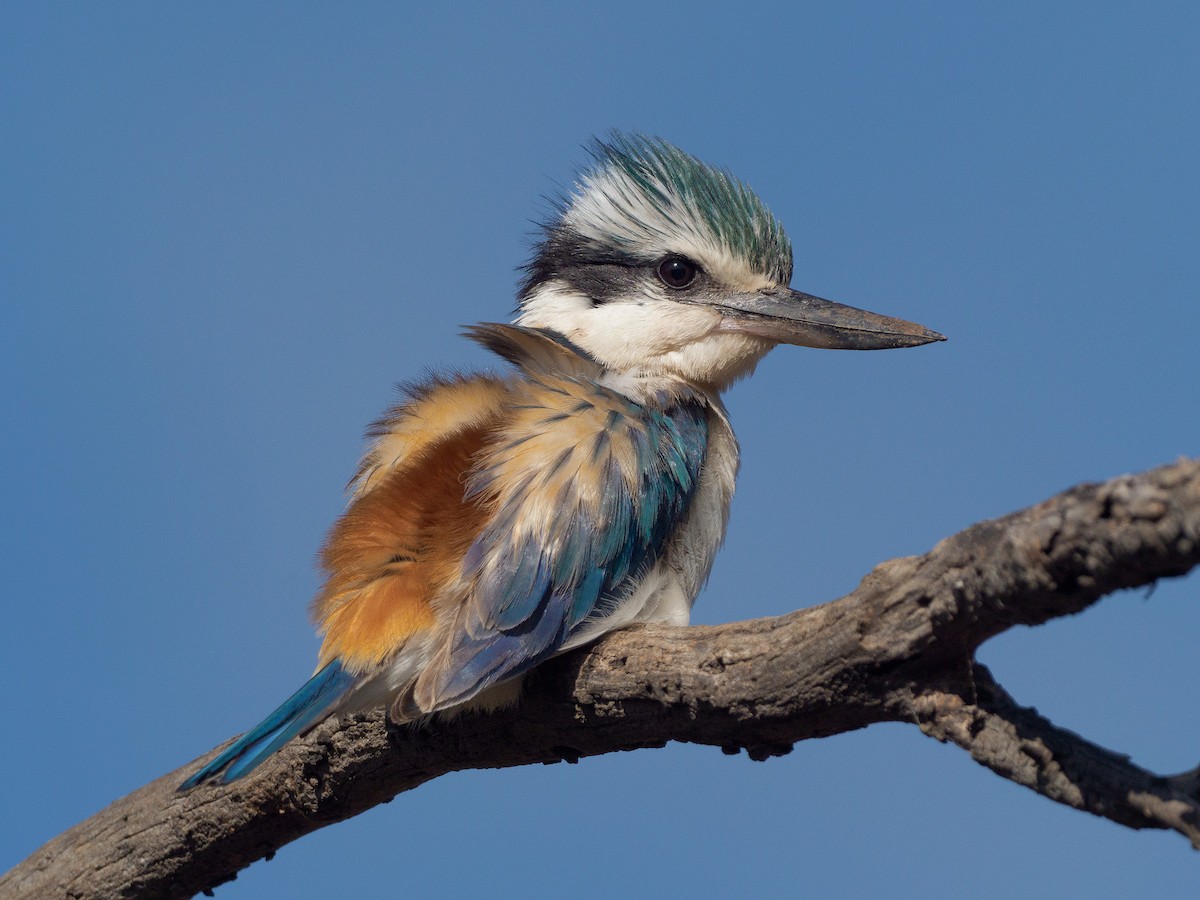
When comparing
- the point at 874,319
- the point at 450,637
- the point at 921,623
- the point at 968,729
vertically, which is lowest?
the point at 968,729

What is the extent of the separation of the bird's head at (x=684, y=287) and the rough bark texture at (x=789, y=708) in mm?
1011

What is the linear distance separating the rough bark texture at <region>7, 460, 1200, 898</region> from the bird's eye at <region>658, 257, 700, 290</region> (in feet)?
3.91

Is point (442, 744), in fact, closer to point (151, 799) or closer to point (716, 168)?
point (151, 799)

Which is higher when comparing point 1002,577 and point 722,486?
point 722,486

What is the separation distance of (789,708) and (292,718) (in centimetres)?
108

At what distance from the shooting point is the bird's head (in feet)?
11.2

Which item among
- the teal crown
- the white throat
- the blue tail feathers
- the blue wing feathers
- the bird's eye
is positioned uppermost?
the teal crown

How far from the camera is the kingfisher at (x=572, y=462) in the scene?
264cm

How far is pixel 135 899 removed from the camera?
3.18m

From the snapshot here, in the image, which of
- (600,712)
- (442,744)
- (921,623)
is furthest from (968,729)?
(442,744)

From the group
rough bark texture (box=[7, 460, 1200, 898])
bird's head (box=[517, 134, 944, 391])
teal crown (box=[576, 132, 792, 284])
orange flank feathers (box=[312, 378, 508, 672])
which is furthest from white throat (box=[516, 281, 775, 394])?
rough bark texture (box=[7, 460, 1200, 898])

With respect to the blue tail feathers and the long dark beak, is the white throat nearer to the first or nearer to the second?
the long dark beak

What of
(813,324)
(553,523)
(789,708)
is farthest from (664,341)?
(789,708)

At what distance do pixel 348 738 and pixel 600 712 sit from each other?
2.18 ft
